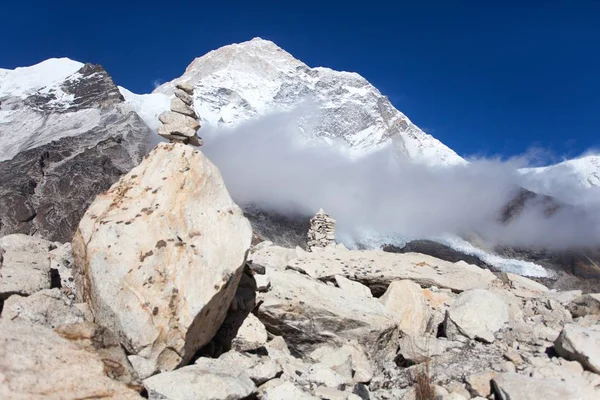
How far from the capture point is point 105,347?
4816mm

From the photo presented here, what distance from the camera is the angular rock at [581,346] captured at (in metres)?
5.86

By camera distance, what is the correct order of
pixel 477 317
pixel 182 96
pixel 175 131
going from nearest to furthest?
pixel 477 317
pixel 175 131
pixel 182 96

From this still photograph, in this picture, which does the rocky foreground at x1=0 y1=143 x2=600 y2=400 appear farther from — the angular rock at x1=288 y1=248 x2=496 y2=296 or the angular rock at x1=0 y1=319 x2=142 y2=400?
the angular rock at x1=288 y1=248 x2=496 y2=296

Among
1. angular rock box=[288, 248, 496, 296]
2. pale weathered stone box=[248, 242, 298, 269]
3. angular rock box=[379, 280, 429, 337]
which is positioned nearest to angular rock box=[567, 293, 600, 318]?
angular rock box=[288, 248, 496, 296]

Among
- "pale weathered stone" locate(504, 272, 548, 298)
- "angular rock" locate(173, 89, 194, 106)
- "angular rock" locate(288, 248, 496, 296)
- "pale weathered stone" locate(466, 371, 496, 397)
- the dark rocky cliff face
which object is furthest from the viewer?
the dark rocky cliff face

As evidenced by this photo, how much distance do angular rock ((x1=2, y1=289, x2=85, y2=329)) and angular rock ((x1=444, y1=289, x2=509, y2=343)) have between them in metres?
5.50

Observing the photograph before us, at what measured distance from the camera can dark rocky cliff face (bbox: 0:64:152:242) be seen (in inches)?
4380

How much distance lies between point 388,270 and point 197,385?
23.6 ft

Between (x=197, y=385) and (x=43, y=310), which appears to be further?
(x=43, y=310)

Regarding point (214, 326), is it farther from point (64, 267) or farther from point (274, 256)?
point (274, 256)

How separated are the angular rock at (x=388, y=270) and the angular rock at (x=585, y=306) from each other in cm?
211

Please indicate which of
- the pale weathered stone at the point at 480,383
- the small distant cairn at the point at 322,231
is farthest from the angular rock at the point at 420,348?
the small distant cairn at the point at 322,231

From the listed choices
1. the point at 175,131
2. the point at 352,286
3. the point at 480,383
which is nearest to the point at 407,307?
the point at 352,286

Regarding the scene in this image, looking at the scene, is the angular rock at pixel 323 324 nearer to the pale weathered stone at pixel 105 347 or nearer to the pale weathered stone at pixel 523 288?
the pale weathered stone at pixel 105 347
